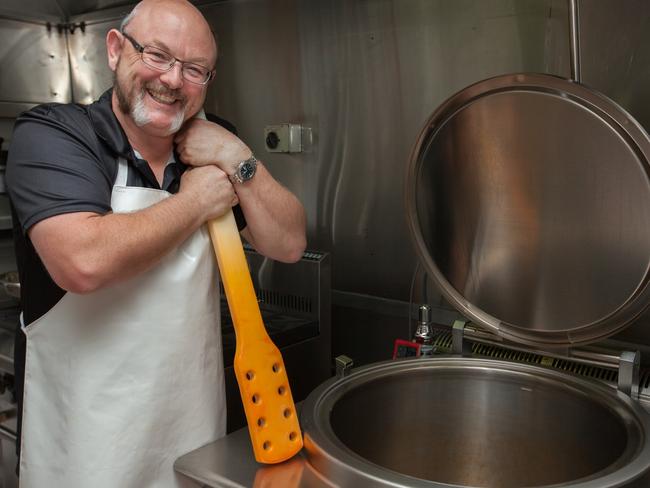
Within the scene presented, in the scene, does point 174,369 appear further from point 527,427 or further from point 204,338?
point 527,427

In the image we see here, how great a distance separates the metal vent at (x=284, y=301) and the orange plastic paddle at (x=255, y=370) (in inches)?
23.7

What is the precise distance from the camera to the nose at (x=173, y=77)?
1077 mm

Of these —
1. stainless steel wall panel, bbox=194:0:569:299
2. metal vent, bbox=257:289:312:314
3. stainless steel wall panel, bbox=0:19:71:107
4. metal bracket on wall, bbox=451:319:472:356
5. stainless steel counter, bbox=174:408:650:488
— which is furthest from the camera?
stainless steel wall panel, bbox=0:19:71:107

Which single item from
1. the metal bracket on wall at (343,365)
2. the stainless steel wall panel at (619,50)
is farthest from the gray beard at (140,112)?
the stainless steel wall panel at (619,50)

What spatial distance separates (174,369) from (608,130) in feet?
2.77

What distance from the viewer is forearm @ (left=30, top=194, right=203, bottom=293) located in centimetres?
96

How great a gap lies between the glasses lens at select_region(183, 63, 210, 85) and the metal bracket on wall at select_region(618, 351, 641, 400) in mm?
878

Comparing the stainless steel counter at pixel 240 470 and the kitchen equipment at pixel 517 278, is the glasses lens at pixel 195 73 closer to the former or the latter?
the kitchen equipment at pixel 517 278

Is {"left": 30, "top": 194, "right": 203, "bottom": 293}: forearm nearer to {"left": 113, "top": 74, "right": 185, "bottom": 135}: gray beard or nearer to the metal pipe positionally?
{"left": 113, "top": 74, "right": 185, "bottom": 135}: gray beard

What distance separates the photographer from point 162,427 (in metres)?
1.09

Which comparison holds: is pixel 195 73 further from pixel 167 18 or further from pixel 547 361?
pixel 547 361

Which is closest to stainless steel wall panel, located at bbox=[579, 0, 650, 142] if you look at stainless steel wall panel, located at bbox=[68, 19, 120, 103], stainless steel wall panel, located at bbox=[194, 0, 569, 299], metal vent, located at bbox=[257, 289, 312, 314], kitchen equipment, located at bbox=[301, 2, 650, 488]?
stainless steel wall panel, located at bbox=[194, 0, 569, 299]

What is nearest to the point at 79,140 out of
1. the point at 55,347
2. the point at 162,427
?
the point at 55,347

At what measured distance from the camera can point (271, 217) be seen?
122 cm
